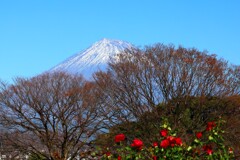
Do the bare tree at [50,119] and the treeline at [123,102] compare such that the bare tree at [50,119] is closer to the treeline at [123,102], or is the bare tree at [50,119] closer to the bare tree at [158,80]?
the treeline at [123,102]

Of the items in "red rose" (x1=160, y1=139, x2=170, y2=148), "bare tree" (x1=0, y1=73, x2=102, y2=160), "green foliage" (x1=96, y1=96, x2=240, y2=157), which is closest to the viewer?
"red rose" (x1=160, y1=139, x2=170, y2=148)

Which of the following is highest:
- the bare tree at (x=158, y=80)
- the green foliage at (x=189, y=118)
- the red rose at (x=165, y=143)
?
the bare tree at (x=158, y=80)

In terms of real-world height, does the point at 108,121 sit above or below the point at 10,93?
below

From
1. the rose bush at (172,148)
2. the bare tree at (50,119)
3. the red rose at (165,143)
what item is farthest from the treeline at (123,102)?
the red rose at (165,143)

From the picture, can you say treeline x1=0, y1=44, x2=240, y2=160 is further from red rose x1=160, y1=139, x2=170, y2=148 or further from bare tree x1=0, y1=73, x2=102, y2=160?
red rose x1=160, y1=139, x2=170, y2=148

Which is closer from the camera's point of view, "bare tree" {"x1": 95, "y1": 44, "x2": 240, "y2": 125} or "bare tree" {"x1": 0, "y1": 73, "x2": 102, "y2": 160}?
"bare tree" {"x1": 95, "y1": 44, "x2": 240, "y2": 125}

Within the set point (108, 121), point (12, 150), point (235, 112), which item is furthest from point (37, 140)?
point (235, 112)

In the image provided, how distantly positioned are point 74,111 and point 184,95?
969 centimetres

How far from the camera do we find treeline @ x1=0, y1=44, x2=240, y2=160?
104 feet

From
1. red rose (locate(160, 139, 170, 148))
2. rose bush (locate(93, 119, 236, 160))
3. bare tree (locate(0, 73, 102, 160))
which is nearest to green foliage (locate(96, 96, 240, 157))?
bare tree (locate(0, 73, 102, 160))

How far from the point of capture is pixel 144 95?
32.4 metres

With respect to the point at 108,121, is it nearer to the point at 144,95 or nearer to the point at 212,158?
the point at 144,95

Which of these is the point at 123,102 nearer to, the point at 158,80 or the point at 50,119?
the point at 158,80

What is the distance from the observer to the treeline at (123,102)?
31734 millimetres
